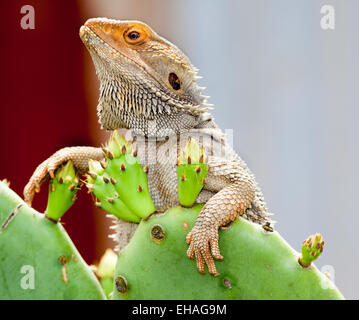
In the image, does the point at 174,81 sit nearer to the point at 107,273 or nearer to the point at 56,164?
the point at 56,164

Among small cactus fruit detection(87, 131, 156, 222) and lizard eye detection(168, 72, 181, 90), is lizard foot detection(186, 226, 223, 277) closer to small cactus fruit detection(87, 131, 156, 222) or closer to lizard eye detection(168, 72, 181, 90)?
small cactus fruit detection(87, 131, 156, 222)

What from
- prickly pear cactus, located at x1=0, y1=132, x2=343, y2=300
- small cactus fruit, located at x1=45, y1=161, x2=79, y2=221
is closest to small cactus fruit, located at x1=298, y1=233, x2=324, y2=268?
prickly pear cactus, located at x1=0, y1=132, x2=343, y2=300

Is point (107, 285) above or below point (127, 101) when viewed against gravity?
below

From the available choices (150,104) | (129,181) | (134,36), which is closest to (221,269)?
(129,181)

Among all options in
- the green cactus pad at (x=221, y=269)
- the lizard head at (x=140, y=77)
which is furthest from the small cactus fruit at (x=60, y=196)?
the lizard head at (x=140, y=77)

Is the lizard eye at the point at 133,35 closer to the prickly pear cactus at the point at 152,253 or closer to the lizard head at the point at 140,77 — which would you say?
the lizard head at the point at 140,77

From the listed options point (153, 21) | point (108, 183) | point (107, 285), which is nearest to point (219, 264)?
point (108, 183)
